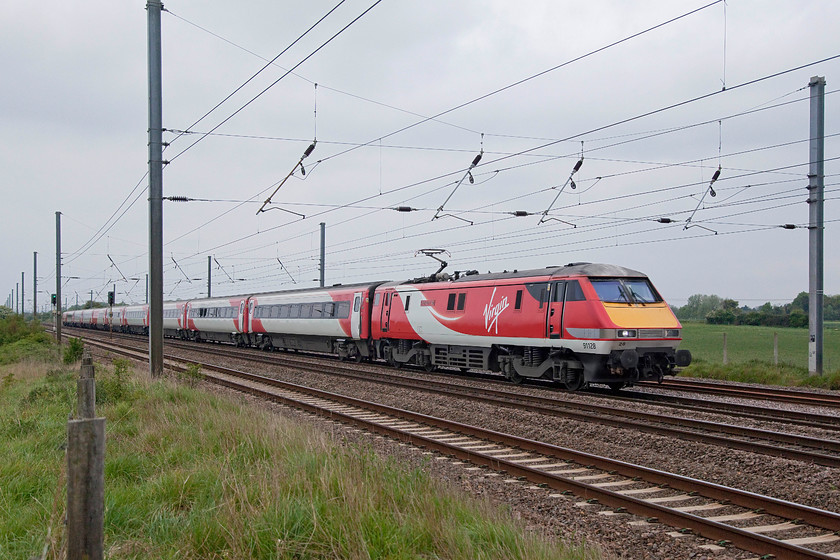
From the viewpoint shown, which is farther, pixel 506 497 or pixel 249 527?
pixel 506 497

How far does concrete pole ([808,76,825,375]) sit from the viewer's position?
19109mm

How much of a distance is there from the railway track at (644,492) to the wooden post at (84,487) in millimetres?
4824

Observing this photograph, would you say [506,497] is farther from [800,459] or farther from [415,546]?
[800,459]

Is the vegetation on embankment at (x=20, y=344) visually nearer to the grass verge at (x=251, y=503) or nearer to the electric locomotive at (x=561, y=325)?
the electric locomotive at (x=561, y=325)

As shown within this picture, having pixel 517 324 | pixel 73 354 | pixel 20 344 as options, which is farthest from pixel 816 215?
pixel 20 344

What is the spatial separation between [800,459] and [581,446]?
280cm

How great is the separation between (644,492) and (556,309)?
8.82 meters

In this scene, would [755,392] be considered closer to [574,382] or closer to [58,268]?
[574,382]

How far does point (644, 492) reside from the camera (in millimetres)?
7535

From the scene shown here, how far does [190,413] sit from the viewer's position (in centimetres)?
1059

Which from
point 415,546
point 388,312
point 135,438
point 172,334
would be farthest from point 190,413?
point 172,334

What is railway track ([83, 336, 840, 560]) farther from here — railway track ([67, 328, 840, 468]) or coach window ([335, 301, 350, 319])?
coach window ([335, 301, 350, 319])

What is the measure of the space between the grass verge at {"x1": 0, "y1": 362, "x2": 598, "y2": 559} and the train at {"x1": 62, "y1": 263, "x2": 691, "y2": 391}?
27.3 feet

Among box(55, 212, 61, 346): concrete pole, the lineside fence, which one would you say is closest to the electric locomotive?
the lineside fence
